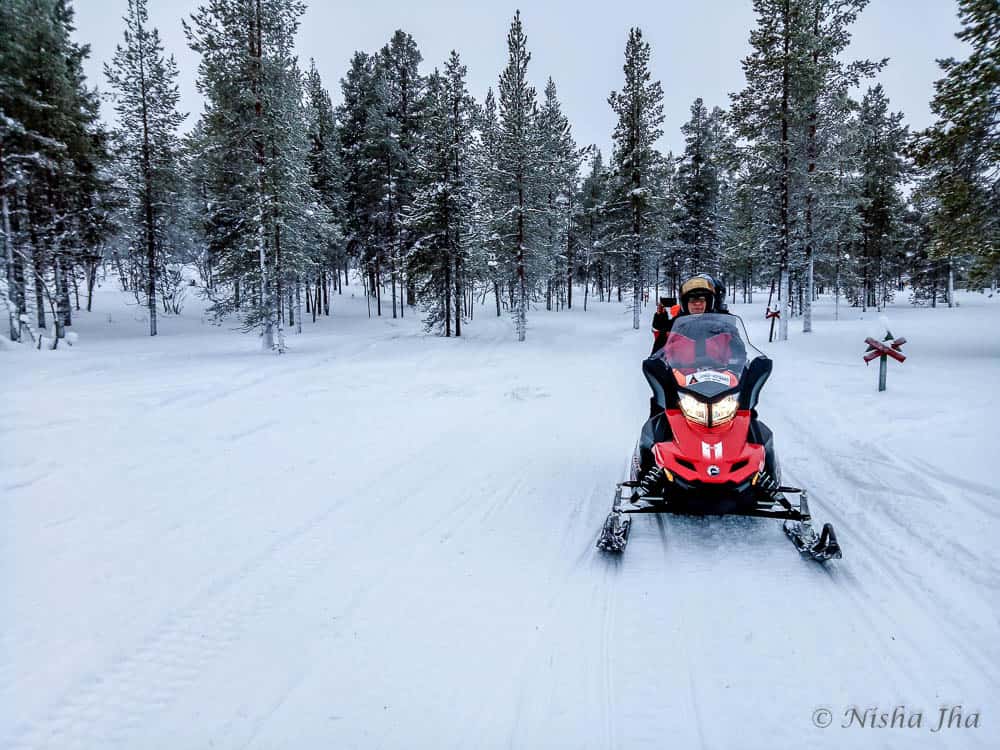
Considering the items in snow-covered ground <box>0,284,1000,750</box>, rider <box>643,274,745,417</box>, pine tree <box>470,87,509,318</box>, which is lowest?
snow-covered ground <box>0,284,1000,750</box>

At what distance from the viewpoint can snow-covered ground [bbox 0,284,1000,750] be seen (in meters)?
2.67

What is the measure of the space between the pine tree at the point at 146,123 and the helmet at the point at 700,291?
96.4 ft

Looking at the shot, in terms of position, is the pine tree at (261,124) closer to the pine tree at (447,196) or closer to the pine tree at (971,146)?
the pine tree at (447,196)

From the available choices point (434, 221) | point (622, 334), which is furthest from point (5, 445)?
point (622, 334)

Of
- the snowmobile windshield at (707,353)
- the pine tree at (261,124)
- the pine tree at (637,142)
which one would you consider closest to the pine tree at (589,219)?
the pine tree at (637,142)

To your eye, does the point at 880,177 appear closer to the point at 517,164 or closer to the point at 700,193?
the point at 700,193

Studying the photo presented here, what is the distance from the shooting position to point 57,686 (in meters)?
2.90

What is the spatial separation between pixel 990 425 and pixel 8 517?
12.6 m

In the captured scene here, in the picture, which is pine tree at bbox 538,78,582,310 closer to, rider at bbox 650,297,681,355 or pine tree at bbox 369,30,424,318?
pine tree at bbox 369,30,424,318

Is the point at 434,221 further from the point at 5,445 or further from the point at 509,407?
the point at 5,445

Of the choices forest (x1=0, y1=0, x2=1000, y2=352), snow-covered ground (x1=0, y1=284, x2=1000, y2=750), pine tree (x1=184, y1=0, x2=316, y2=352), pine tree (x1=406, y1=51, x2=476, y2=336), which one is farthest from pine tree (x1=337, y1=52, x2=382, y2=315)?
snow-covered ground (x1=0, y1=284, x2=1000, y2=750)

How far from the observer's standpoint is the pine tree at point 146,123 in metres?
24.9

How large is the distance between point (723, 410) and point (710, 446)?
37 centimetres

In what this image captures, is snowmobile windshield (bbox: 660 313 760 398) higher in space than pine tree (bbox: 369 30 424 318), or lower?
lower
